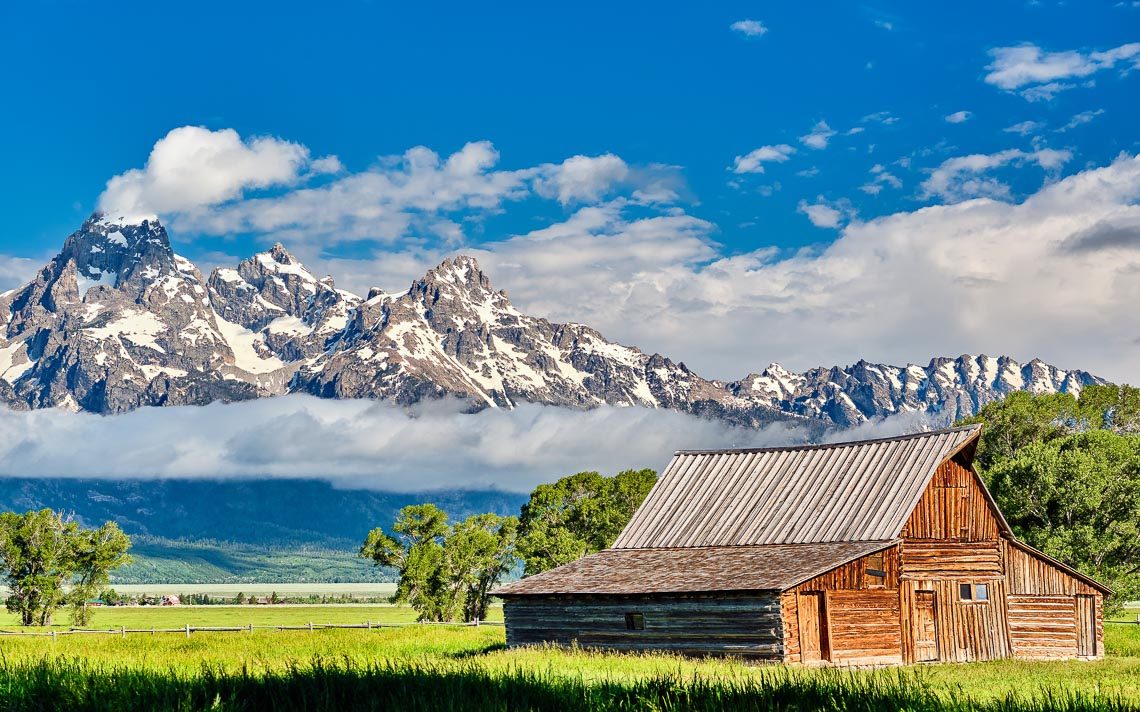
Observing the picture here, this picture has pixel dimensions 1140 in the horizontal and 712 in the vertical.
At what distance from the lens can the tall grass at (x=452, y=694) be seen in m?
12.5

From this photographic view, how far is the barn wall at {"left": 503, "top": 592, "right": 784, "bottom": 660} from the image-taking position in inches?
1517

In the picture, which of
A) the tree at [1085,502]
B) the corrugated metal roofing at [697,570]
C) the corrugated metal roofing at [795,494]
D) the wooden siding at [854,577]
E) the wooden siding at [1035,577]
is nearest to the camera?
the corrugated metal roofing at [697,570]

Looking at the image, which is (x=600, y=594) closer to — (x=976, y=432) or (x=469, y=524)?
(x=976, y=432)

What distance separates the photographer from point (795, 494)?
47.5 m

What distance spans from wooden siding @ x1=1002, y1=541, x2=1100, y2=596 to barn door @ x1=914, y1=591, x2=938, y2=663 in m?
4.95

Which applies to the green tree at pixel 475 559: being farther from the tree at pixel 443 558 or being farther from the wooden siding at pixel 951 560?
the wooden siding at pixel 951 560

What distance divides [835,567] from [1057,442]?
26457 millimetres

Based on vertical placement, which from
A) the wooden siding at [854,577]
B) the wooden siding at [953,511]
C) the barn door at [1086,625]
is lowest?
the barn door at [1086,625]

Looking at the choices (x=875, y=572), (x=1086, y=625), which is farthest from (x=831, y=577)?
(x=1086, y=625)

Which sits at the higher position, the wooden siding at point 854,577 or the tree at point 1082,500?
the tree at point 1082,500

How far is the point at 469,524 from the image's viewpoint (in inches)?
3275

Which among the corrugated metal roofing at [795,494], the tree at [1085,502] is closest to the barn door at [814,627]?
the corrugated metal roofing at [795,494]

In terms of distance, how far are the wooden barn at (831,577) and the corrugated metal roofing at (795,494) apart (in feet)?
0.28

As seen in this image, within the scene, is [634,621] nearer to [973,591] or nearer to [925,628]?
[925,628]
